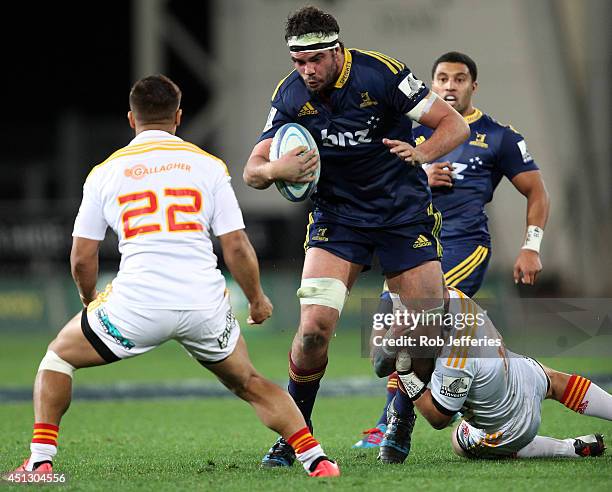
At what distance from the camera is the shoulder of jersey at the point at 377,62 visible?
6.45 m

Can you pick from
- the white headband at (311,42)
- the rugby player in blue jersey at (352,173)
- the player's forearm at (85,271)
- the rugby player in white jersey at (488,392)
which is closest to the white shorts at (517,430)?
the rugby player in white jersey at (488,392)

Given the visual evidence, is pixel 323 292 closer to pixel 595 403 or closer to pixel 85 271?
pixel 85 271

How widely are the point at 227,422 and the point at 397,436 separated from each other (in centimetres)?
249

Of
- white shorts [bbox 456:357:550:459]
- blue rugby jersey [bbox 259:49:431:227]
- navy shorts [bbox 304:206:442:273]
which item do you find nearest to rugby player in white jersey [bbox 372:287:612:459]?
white shorts [bbox 456:357:550:459]

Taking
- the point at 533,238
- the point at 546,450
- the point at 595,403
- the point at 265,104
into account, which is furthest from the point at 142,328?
the point at 265,104

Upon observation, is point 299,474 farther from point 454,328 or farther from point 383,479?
point 454,328

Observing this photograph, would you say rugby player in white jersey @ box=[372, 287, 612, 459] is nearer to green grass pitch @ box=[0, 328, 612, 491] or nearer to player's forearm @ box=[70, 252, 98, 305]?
green grass pitch @ box=[0, 328, 612, 491]

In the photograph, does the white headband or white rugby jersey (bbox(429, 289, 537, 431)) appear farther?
the white headband

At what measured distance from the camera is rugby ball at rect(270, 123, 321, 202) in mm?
6125

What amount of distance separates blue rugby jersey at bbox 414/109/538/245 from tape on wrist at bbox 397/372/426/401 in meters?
1.80

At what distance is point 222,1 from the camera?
2167 centimetres

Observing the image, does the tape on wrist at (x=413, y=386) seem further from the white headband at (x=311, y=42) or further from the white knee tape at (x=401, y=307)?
the white headband at (x=311, y=42)

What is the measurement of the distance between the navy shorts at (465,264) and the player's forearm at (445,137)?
5.14ft

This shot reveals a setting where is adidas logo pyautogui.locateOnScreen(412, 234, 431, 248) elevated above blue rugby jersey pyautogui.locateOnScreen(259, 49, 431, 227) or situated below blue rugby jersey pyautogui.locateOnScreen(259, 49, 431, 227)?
below
